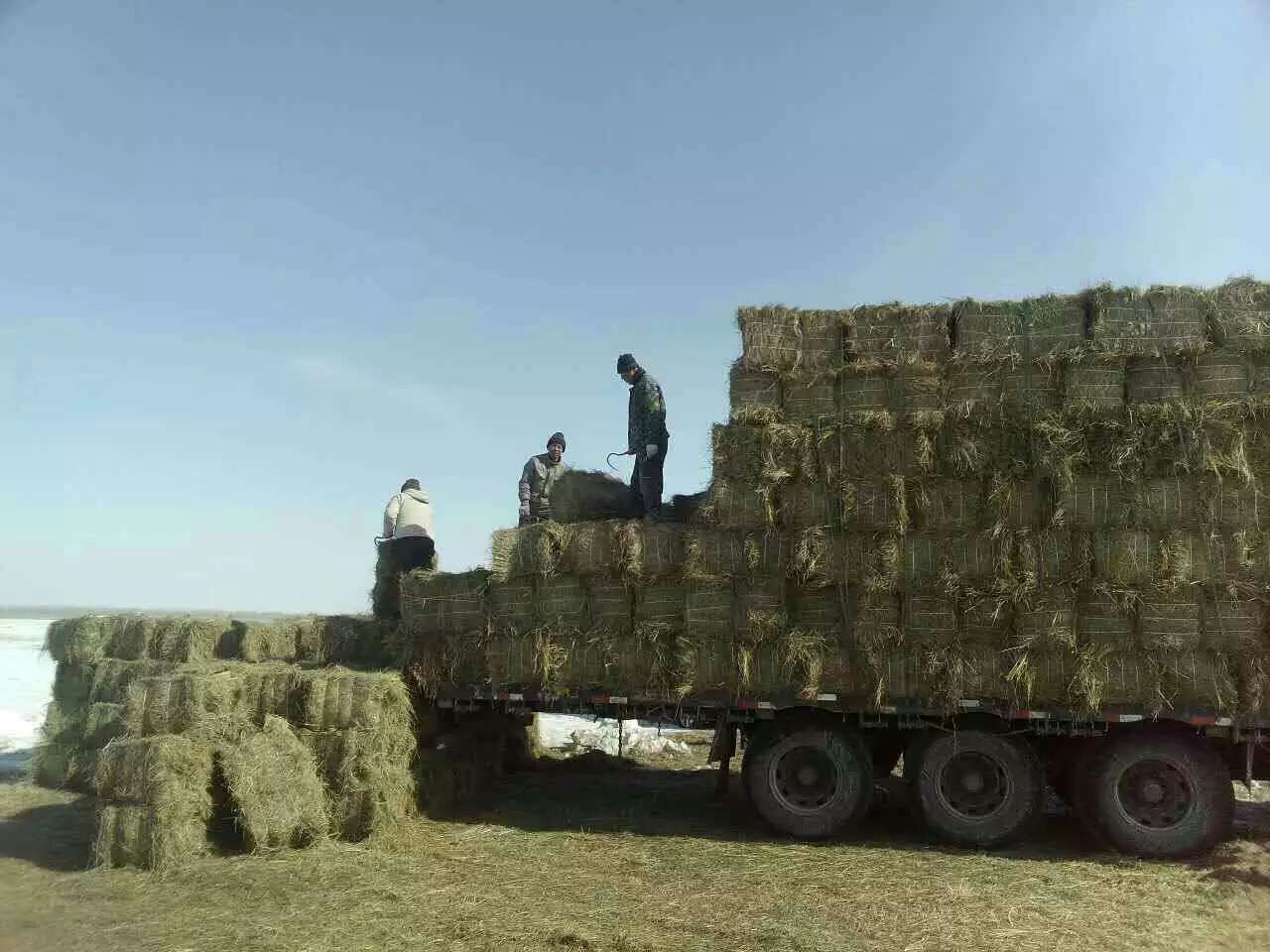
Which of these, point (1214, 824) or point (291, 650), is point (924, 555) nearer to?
point (1214, 824)

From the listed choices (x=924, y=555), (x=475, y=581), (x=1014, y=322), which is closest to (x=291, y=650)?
(x=475, y=581)

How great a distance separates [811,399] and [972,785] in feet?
13.7

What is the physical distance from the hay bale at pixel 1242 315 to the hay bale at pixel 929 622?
353 cm

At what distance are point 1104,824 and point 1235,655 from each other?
2.00 meters

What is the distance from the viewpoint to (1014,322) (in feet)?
29.5

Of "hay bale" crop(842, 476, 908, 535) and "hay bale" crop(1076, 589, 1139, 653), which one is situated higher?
"hay bale" crop(842, 476, 908, 535)

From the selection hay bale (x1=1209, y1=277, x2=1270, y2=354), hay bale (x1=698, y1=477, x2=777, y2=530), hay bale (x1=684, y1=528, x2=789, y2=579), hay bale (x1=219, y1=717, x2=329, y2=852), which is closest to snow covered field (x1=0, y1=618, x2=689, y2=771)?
hay bale (x1=684, y1=528, x2=789, y2=579)

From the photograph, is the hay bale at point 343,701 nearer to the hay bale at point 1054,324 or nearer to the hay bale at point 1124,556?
the hay bale at point 1124,556

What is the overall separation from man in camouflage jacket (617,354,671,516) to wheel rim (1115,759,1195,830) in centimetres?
546

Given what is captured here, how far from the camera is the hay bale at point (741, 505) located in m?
9.20

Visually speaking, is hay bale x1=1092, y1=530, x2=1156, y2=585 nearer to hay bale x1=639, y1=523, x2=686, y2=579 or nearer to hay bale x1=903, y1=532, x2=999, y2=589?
hay bale x1=903, y1=532, x2=999, y2=589

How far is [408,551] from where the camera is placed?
39.3ft

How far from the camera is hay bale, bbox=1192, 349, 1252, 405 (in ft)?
27.6

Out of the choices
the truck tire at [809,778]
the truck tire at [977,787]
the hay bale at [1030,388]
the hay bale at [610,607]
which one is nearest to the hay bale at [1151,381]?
the hay bale at [1030,388]
